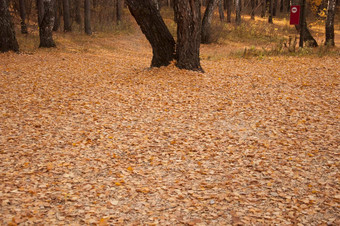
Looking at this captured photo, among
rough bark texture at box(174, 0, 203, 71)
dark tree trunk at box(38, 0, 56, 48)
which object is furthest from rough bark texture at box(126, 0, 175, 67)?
dark tree trunk at box(38, 0, 56, 48)

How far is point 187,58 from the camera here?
8.81m

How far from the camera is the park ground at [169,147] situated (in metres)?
3.27

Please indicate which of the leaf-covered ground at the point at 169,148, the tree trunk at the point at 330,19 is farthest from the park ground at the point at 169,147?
the tree trunk at the point at 330,19

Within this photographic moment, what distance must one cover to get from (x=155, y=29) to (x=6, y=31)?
5755 millimetres

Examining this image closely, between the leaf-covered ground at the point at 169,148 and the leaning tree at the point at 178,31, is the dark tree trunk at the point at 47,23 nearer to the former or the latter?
the leaf-covered ground at the point at 169,148

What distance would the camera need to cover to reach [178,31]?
8.55 m

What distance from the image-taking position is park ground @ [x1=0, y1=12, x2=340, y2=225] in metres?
3.27

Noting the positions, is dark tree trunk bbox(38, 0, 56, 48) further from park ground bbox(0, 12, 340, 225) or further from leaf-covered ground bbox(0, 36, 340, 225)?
leaf-covered ground bbox(0, 36, 340, 225)

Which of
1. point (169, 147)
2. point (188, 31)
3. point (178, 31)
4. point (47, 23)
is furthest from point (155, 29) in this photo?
point (47, 23)

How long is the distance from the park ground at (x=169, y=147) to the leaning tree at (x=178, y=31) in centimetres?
49

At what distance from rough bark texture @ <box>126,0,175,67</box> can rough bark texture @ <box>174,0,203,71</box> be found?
32 centimetres

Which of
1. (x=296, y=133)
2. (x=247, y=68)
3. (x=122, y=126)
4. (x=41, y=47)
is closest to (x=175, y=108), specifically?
(x=122, y=126)

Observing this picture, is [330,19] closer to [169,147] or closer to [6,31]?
[169,147]

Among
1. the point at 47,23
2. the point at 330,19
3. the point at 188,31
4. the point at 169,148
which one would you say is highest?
the point at 330,19
